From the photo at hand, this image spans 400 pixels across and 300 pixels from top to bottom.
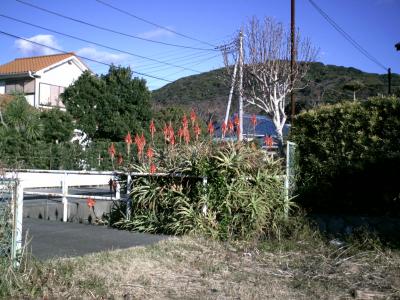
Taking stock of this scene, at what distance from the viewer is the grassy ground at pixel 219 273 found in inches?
206

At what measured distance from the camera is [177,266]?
6445 millimetres

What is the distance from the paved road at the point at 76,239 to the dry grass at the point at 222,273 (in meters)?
0.54

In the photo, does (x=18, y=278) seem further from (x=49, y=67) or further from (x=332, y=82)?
(x=332, y=82)

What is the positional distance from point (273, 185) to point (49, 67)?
101 ft

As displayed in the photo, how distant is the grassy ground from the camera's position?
5223mm

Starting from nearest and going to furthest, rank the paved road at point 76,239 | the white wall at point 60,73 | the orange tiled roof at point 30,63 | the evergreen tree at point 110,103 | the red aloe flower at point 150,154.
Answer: the paved road at point 76,239 → the red aloe flower at point 150,154 → the evergreen tree at point 110,103 → the white wall at point 60,73 → the orange tiled roof at point 30,63

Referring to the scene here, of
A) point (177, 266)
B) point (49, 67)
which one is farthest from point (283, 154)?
point (49, 67)

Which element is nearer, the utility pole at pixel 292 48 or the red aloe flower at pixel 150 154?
the red aloe flower at pixel 150 154

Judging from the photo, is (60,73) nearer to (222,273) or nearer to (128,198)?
(128,198)

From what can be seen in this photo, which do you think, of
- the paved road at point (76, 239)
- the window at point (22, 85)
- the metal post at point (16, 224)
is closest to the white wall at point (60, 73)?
the window at point (22, 85)

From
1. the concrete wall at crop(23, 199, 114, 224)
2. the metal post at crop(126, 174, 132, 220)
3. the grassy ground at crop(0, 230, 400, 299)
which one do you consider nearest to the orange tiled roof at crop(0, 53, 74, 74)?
the concrete wall at crop(23, 199, 114, 224)

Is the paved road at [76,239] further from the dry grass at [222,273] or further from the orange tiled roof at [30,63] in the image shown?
the orange tiled roof at [30,63]

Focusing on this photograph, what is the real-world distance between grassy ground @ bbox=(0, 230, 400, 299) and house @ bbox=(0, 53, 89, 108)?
2785cm

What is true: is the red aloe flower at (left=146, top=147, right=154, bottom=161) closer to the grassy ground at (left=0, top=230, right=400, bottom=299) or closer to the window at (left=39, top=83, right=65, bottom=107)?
the grassy ground at (left=0, top=230, right=400, bottom=299)
